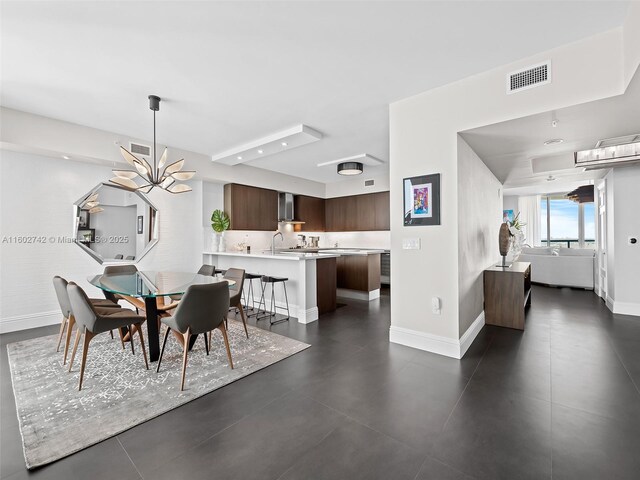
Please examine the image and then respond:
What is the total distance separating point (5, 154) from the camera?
3.89 m

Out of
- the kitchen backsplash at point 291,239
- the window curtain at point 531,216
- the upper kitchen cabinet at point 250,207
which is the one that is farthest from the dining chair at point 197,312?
the window curtain at point 531,216

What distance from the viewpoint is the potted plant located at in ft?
19.0

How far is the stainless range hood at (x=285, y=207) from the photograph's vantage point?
730 cm

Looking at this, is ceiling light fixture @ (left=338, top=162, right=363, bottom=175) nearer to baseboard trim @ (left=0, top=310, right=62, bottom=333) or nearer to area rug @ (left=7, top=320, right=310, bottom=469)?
area rug @ (left=7, top=320, right=310, bottom=469)

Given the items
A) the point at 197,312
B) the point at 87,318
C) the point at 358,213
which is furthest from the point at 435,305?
the point at 358,213

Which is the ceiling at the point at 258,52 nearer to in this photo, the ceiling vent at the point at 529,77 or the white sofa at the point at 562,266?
the ceiling vent at the point at 529,77

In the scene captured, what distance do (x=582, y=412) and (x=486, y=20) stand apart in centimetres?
293

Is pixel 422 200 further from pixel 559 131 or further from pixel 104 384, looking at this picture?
pixel 104 384

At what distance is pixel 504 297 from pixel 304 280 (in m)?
2.82

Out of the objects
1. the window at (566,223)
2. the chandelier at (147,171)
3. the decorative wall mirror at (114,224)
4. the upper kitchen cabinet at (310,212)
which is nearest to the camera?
the chandelier at (147,171)

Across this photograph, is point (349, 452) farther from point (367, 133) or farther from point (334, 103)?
point (367, 133)

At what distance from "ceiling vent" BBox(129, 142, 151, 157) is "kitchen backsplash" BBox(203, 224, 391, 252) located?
Result: 183cm

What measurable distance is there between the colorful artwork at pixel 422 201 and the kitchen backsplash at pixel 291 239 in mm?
4049

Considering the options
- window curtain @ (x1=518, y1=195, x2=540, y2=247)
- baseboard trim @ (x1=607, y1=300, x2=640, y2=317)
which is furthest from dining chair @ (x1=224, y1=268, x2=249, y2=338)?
window curtain @ (x1=518, y1=195, x2=540, y2=247)
